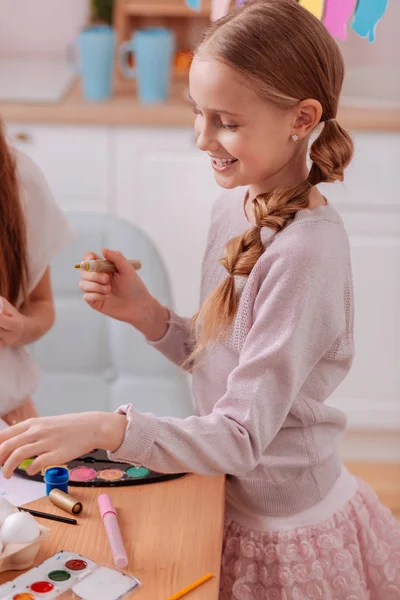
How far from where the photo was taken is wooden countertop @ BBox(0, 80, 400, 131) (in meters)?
2.30

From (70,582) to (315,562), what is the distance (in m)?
0.34

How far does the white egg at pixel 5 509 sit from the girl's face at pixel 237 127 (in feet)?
1.38

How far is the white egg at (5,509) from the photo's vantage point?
91 cm

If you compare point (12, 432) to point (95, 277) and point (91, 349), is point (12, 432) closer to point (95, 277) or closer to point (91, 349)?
point (95, 277)

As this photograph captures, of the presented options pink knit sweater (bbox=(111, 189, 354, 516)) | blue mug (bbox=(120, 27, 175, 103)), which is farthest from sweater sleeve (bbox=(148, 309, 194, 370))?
blue mug (bbox=(120, 27, 175, 103))

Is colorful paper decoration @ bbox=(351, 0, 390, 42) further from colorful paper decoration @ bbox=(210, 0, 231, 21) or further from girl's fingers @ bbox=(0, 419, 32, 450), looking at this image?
girl's fingers @ bbox=(0, 419, 32, 450)

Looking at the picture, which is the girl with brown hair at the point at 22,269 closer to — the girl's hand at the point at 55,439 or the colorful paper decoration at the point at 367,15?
the girl's hand at the point at 55,439

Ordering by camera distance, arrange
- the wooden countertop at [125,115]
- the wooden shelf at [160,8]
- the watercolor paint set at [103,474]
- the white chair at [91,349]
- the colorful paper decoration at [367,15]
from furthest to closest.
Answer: the wooden shelf at [160,8] → the wooden countertop at [125,115] → the white chair at [91,349] → the colorful paper decoration at [367,15] → the watercolor paint set at [103,474]

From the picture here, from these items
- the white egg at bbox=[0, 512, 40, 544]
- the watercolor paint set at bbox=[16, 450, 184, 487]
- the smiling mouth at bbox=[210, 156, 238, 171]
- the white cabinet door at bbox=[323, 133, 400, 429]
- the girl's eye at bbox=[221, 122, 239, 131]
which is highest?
the girl's eye at bbox=[221, 122, 239, 131]

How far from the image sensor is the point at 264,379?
959 millimetres

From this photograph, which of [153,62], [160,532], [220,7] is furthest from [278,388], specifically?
[153,62]

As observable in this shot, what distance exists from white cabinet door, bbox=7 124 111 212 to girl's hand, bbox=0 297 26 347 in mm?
1125

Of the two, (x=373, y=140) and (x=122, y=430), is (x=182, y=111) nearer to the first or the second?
(x=373, y=140)

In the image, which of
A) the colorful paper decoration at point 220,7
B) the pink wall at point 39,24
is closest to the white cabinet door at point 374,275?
the colorful paper decoration at point 220,7
